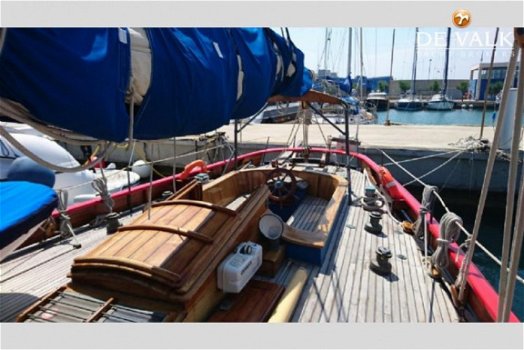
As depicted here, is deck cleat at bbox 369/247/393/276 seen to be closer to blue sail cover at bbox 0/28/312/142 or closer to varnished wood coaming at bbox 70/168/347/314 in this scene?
varnished wood coaming at bbox 70/168/347/314

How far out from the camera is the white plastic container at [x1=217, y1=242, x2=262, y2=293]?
8.79 feet

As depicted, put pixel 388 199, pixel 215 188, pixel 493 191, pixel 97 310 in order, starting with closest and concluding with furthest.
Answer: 1. pixel 97 310
2. pixel 215 188
3. pixel 388 199
4. pixel 493 191

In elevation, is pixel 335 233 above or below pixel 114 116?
below

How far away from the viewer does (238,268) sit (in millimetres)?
2707

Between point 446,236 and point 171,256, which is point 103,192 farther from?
point 446,236

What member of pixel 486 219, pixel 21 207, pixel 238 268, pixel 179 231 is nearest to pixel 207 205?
pixel 179 231

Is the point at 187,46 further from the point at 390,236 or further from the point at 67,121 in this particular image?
the point at 390,236

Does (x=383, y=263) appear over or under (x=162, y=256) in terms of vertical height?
under

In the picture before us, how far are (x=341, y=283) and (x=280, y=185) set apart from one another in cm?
241

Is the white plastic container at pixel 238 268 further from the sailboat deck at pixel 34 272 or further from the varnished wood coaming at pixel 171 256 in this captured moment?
the sailboat deck at pixel 34 272

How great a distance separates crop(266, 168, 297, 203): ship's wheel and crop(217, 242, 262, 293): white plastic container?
7.72 ft

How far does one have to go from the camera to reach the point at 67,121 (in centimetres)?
145

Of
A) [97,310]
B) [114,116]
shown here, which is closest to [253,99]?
[114,116]

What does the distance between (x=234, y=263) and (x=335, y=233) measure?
2037 millimetres
